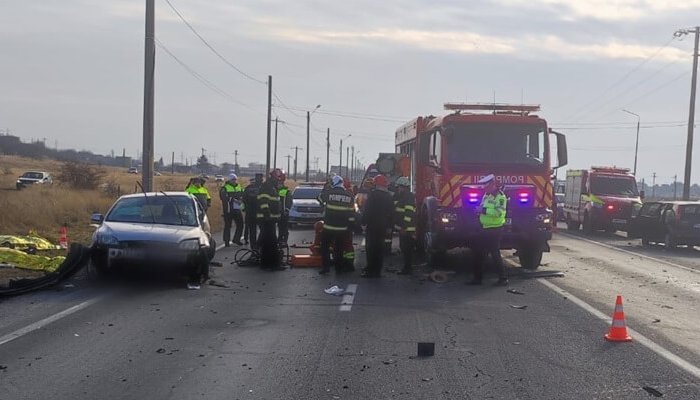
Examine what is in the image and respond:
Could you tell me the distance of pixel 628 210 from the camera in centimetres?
3083

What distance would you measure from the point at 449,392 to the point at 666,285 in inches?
388

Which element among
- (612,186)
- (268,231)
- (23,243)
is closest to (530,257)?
(268,231)

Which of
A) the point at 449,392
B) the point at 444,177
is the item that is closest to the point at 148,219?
the point at 444,177

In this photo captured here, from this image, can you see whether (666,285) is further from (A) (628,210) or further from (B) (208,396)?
(A) (628,210)

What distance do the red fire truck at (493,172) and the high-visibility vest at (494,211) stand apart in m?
1.11

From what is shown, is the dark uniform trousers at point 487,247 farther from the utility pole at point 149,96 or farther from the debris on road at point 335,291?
the utility pole at point 149,96

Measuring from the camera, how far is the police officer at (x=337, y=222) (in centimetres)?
1430

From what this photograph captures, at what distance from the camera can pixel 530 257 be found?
16031 millimetres

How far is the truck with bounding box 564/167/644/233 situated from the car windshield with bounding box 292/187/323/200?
10.8m

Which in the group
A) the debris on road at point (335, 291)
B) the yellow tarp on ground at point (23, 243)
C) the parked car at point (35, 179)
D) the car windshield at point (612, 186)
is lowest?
the parked car at point (35, 179)

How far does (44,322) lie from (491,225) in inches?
287

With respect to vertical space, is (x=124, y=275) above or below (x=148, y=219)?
below

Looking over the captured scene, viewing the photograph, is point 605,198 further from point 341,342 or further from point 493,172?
point 341,342

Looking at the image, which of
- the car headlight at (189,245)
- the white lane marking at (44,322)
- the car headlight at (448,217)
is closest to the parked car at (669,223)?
the car headlight at (448,217)
